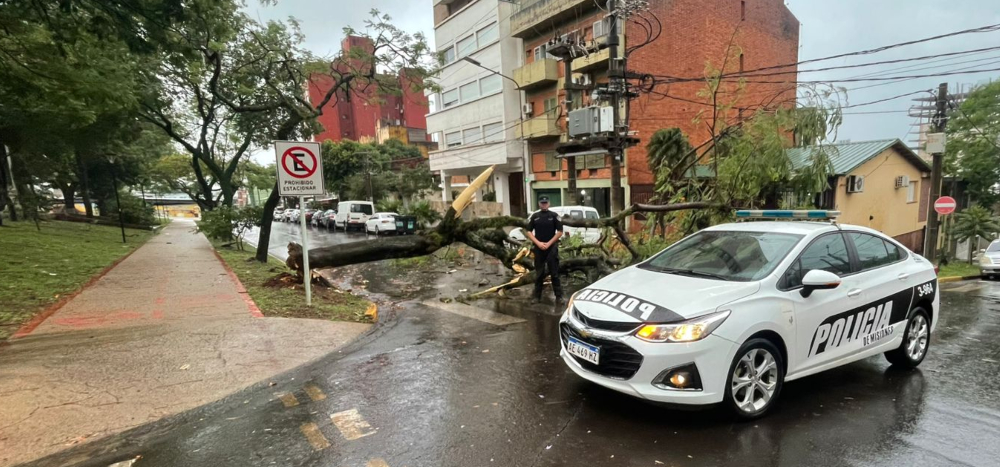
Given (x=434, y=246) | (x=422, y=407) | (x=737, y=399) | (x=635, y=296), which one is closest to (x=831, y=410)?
(x=737, y=399)

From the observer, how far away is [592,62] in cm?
2233

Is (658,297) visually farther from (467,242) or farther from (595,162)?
(595,162)

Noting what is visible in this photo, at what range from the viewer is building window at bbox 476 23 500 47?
28344 millimetres

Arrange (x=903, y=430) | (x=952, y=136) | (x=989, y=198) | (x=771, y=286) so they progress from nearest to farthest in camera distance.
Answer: (x=903, y=430), (x=771, y=286), (x=989, y=198), (x=952, y=136)

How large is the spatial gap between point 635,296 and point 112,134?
18.6 metres

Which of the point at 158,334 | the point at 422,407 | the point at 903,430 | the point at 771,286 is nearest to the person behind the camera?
the point at 903,430

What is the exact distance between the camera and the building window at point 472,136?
99.8 ft

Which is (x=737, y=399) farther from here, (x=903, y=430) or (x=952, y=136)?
(x=952, y=136)

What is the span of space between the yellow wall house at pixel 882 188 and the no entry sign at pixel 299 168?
15.9 m

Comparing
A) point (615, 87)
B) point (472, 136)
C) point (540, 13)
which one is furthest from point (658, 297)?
point (472, 136)

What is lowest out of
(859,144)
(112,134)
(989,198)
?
(989,198)

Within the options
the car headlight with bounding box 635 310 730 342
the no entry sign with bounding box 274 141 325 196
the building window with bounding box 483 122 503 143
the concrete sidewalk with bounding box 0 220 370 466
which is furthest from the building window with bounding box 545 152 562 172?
the car headlight with bounding box 635 310 730 342

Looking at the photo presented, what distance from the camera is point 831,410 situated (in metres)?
3.71

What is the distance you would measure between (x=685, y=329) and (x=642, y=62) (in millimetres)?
21766
